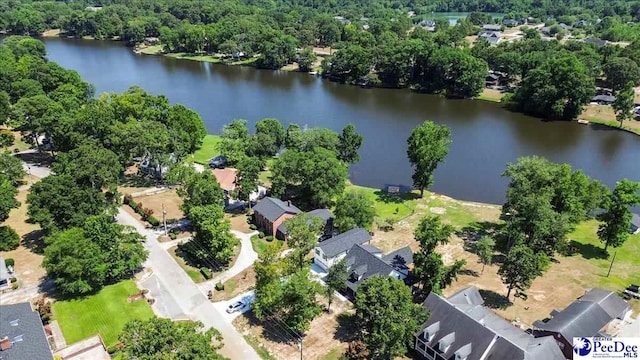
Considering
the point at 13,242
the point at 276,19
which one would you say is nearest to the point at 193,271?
the point at 13,242

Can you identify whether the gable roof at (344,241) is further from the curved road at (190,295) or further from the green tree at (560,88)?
the green tree at (560,88)

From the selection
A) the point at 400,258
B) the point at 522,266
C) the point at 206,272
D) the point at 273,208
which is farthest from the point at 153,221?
the point at 522,266

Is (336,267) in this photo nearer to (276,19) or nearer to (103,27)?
(276,19)

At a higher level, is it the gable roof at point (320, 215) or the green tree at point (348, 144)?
the green tree at point (348, 144)

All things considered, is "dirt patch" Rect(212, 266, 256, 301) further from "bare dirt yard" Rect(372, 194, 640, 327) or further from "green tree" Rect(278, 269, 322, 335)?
"bare dirt yard" Rect(372, 194, 640, 327)

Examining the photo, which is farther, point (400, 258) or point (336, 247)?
point (336, 247)

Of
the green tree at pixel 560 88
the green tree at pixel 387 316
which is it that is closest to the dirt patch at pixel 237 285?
the green tree at pixel 387 316

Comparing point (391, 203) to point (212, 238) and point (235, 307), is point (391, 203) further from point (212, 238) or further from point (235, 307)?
point (235, 307)
